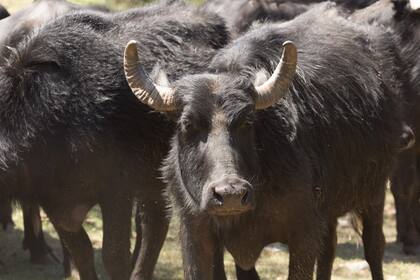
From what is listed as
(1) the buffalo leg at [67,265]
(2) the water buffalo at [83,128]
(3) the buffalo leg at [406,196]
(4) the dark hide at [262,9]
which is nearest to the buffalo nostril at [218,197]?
(2) the water buffalo at [83,128]

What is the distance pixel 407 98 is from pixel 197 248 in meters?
4.30

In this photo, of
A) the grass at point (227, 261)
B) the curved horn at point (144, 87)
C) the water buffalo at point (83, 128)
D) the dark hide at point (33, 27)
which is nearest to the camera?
the curved horn at point (144, 87)

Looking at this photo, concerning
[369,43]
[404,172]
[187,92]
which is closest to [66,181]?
[187,92]

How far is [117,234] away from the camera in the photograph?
7.51m

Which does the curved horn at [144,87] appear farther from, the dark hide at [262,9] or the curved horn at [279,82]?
the dark hide at [262,9]

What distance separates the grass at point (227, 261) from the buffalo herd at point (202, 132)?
4.31ft

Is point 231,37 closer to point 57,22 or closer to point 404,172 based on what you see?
point 57,22

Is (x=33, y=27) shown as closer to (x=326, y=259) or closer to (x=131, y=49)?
(x=131, y=49)

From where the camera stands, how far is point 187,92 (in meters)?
6.30

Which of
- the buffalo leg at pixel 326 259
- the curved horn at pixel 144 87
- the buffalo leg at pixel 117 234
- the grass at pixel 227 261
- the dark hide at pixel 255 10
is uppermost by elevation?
the dark hide at pixel 255 10

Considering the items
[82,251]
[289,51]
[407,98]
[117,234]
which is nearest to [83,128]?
[117,234]

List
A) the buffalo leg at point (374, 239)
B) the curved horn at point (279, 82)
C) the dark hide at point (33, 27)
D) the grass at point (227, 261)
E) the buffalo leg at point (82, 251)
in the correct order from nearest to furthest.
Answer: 1. the curved horn at point (279, 82)
2. the buffalo leg at point (82, 251)
3. the buffalo leg at point (374, 239)
4. the grass at point (227, 261)
5. the dark hide at point (33, 27)

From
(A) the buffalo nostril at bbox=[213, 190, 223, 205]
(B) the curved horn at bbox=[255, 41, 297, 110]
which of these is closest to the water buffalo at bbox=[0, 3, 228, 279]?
(B) the curved horn at bbox=[255, 41, 297, 110]

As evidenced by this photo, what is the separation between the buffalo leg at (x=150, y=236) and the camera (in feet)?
26.5
